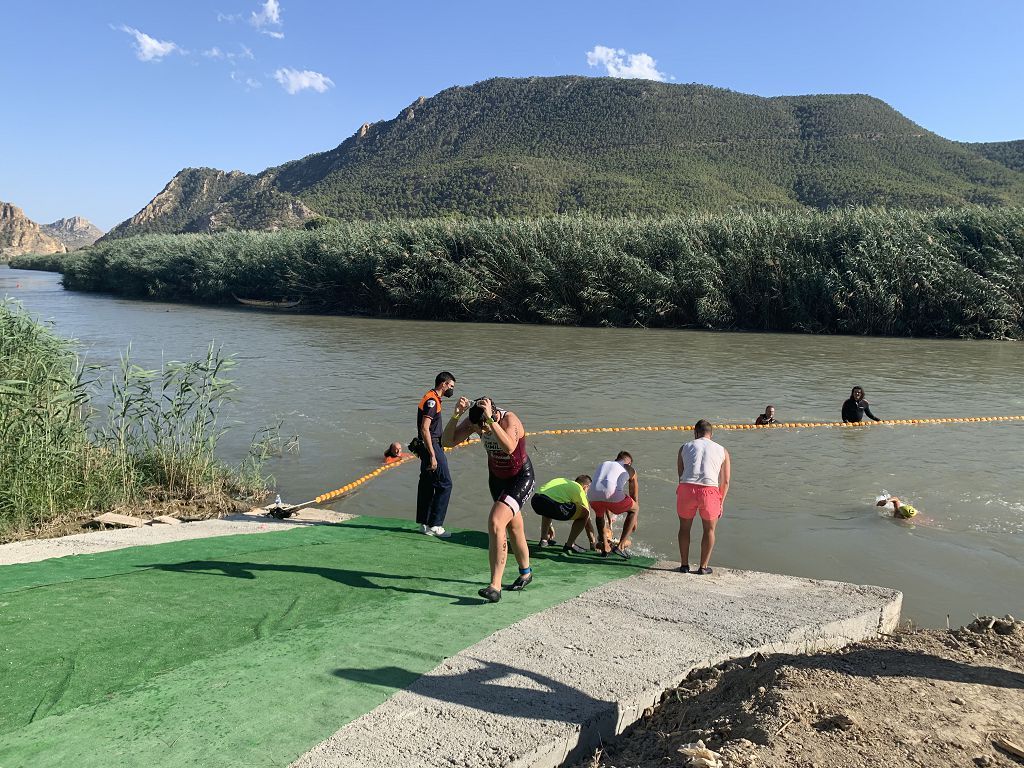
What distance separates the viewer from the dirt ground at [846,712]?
12.3 feet

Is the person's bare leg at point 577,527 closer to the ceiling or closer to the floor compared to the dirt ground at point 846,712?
closer to the floor

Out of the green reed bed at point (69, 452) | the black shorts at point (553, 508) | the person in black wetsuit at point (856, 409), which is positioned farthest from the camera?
the person in black wetsuit at point (856, 409)

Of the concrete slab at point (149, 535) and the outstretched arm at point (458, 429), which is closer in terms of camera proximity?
the outstretched arm at point (458, 429)

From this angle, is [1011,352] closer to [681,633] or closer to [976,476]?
[976,476]

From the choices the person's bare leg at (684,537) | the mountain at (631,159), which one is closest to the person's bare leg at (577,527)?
the person's bare leg at (684,537)

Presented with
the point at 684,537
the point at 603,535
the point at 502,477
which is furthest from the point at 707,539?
the point at 502,477

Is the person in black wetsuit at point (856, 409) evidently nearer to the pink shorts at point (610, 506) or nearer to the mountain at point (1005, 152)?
the pink shorts at point (610, 506)

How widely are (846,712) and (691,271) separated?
34940mm

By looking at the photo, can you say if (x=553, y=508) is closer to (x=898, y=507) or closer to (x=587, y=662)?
(x=587, y=662)

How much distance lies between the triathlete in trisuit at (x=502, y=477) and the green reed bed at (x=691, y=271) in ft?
104

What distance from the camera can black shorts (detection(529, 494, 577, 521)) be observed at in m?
8.10

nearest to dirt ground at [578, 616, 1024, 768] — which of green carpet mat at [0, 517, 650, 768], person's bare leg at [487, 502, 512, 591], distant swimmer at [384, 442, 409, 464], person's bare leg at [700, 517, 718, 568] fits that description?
green carpet mat at [0, 517, 650, 768]

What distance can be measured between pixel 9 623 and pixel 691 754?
4.39m

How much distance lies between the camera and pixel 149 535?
26.9 feet
